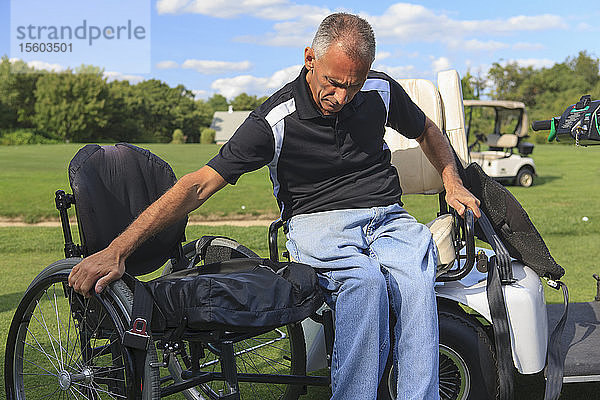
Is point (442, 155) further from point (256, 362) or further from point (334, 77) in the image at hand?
point (256, 362)

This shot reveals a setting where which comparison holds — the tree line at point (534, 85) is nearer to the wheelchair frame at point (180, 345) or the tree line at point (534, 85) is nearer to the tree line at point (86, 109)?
the tree line at point (86, 109)

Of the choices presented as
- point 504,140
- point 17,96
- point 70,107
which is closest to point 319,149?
point 504,140

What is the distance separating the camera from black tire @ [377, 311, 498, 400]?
2818mm

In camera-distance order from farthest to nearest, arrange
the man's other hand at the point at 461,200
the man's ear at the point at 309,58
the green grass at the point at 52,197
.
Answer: the green grass at the point at 52,197, the man's other hand at the point at 461,200, the man's ear at the point at 309,58

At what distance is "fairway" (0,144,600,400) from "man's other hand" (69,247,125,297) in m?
1.48

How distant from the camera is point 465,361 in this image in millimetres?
2844

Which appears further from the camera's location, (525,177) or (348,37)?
(525,177)

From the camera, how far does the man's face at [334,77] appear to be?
2666mm

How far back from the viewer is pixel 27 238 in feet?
27.5

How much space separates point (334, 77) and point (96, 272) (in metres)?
1.11

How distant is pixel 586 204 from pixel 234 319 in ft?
Result: 35.9

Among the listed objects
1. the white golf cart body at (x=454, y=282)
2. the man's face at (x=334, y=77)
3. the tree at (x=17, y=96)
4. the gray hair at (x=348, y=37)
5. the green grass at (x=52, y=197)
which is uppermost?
the tree at (x=17, y=96)

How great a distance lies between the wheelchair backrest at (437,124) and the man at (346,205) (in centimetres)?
55

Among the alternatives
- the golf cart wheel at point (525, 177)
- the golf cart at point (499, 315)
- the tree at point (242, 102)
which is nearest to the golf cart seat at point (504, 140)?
the golf cart wheel at point (525, 177)
